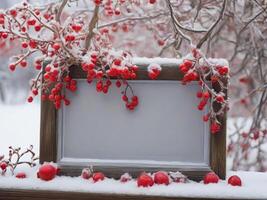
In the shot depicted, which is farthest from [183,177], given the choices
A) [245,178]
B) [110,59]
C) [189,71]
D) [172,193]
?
[110,59]

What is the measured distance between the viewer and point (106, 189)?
1.57m

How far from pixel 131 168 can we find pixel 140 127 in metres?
0.16

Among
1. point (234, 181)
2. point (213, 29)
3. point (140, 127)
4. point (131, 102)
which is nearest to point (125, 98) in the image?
point (131, 102)

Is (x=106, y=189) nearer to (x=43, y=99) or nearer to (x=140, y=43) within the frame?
(x=43, y=99)

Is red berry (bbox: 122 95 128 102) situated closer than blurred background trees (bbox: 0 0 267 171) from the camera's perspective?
Yes

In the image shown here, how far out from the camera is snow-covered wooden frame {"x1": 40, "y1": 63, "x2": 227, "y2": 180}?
1.71 meters

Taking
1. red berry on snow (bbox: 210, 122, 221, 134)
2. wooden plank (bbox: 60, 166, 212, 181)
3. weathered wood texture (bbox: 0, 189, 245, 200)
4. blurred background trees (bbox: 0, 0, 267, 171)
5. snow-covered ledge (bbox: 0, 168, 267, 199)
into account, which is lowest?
weathered wood texture (bbox: 0, 189, 245, 200)

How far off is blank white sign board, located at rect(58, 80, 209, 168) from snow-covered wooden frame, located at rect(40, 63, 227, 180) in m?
0.02

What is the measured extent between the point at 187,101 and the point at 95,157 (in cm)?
42

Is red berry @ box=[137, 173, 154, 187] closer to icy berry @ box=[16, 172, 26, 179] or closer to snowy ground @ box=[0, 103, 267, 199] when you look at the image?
snowy ground @ box=[0, 103, 267, 199]

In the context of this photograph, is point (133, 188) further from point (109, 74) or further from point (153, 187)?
point (109, 74)

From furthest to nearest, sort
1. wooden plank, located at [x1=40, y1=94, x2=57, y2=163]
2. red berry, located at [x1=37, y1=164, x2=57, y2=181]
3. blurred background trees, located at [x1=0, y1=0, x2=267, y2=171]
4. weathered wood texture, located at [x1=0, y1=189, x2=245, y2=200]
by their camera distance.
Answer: blurred background trees, located at [x1=0, y1=0, x2=267, y2=171] < wooden plank, located at [x1=40, y1=94, x2=57, y2=163] < red berry, located at [x1=37, y1=164, x2=57, y2=181] < weathered wood texture, located at [x1=0, y1=189, x2=245, y2=200]

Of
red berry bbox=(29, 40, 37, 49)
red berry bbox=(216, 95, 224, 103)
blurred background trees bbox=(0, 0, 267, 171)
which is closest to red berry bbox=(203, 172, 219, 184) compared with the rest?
red berry bbox=(216, 95, 224, 103)

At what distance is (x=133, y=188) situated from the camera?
158cm
